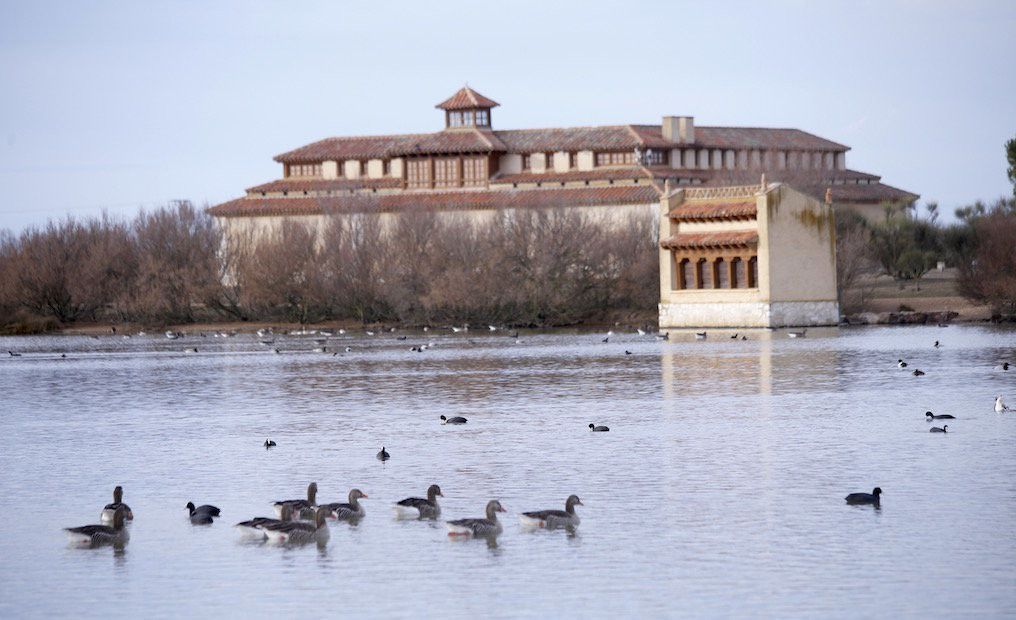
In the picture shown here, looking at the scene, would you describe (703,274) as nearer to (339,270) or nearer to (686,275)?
(686,275)

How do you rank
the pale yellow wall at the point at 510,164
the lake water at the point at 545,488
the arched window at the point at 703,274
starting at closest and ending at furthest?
the lake water at the point at 545,488
the arched window at the point at 703,274
the pale yellow wall at the point at 510,164

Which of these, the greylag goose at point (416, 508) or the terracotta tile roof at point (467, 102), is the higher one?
the terracotta tile roof at point (467, 102)

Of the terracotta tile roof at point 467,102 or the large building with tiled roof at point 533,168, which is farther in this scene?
the terracotta tile roof at point 467,102

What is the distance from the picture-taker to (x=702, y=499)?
20.3 metres

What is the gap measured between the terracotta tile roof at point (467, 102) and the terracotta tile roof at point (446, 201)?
6938 millimetres

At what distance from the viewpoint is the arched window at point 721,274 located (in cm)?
7162

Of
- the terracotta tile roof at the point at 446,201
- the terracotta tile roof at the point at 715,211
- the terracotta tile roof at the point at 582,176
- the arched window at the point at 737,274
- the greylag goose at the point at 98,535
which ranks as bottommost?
the greylag goose at the point at 98,535

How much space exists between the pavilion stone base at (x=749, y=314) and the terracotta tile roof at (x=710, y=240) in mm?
2594

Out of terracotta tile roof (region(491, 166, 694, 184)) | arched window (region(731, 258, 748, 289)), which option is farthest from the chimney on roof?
arched window (region(731, 258, 748, 289))

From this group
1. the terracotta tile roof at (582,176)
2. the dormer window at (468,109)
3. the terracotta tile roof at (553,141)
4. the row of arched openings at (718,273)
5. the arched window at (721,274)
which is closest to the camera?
the row of arched openings at (718,273)

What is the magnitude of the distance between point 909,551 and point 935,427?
10.9 meters

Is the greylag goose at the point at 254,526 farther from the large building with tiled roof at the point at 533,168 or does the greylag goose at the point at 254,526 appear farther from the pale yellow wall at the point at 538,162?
the pale yellow wall at the point at 538,162

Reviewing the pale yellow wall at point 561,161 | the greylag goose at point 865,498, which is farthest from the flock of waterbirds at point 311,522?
the pale yellow wall at point 561,161

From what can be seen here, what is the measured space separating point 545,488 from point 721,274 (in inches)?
2021
